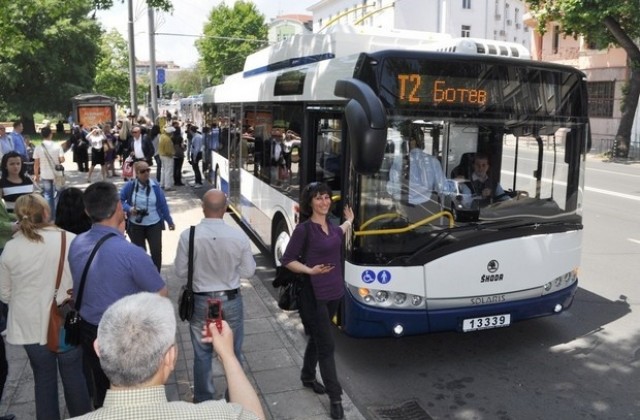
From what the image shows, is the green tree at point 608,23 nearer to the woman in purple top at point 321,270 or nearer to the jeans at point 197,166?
the jeans at point 197,166

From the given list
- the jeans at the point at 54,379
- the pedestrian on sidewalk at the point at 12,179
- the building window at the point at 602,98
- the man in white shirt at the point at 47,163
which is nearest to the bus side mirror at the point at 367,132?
Result: the jeans at the point at 54,379

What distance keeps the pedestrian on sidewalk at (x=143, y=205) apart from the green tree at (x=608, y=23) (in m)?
22.8

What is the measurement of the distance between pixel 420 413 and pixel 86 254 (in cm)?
281

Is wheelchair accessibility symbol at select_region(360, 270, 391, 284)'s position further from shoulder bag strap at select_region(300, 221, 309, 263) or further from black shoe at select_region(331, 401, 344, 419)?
black shoe at select_region(331, 401, 344, 419)

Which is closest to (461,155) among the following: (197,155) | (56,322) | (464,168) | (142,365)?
(464,168)

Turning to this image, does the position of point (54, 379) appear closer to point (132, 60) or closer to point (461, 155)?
point (461, 155)

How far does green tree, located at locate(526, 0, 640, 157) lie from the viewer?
2430cm

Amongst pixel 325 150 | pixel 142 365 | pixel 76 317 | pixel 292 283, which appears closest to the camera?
pixel 142 365

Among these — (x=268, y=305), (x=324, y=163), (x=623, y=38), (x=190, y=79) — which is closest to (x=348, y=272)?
(x=324, y=163)

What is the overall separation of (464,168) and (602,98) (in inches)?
1338

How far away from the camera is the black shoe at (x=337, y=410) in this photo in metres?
4.49

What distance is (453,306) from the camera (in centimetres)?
530

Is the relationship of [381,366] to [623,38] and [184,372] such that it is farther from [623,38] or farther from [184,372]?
[623,38]

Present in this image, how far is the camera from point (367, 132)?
443cm
